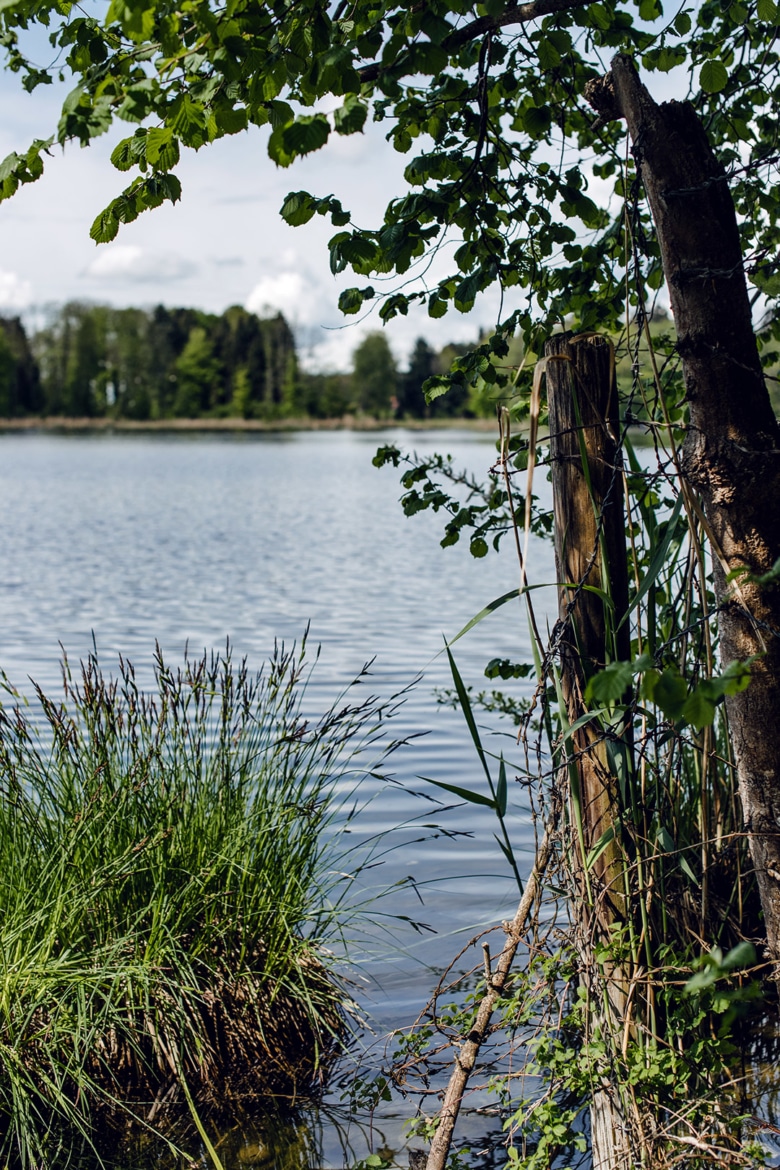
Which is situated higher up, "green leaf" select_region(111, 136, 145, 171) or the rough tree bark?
"green leaf" select_region(111, 136, 145, 171)

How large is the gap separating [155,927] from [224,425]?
11092 cm

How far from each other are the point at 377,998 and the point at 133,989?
167 centimetres

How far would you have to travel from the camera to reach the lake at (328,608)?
20.5 ft

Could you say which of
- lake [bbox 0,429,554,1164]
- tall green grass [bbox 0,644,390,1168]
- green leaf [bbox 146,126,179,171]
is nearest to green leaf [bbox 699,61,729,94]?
green leaf [bbox 146,126,179,171]

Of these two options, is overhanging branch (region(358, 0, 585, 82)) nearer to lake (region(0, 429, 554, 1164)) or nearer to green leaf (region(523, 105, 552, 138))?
green leaf (region(523, 105, 552, 138))

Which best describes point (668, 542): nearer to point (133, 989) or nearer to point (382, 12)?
point (382, 12)

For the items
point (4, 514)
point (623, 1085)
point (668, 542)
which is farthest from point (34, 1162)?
point (4, 514)

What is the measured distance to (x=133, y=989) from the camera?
12.1 ft

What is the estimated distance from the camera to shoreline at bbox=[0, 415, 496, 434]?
10631 cm

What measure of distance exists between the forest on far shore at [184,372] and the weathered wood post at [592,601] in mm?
111094

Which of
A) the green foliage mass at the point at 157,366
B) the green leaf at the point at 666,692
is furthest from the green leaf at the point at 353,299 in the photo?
the green foliage mass at the point at 157,366

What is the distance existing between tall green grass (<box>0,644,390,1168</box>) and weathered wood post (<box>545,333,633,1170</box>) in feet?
3.44

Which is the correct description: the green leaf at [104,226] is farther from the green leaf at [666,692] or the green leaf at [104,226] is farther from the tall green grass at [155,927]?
the green leaf at [666,692]

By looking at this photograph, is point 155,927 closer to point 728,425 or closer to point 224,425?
point 728,425
